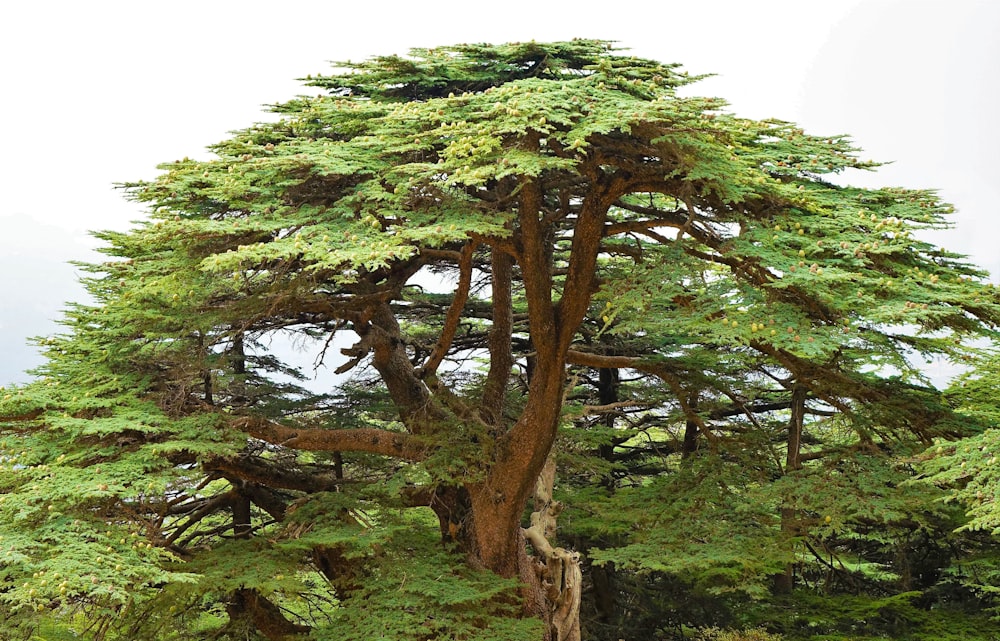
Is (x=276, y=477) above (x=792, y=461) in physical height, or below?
below

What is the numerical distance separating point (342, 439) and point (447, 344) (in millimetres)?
1326

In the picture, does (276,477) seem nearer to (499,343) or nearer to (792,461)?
(499,343)

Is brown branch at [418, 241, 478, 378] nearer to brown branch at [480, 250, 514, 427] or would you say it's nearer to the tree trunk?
brown branch at [480, 250, 514, 427]

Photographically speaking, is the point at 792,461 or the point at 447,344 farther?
the point at 792,461

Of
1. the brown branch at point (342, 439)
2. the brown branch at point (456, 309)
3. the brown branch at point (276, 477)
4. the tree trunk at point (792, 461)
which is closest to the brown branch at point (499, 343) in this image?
the brown branch at point (456, 309)

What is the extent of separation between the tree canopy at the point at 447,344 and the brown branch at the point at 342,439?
2 centimetres

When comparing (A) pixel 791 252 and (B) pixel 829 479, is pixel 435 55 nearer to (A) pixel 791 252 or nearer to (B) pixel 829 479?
(A) pixel 791 252

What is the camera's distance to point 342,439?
8016 millimetres

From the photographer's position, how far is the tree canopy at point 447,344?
18.1 ft

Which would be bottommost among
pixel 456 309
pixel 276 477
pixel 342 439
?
pixel 276 477

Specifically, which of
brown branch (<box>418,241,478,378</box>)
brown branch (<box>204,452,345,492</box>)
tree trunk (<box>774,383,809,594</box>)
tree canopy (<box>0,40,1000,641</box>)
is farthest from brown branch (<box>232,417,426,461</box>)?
tree trunk (<box>774,383,809,594</box>)

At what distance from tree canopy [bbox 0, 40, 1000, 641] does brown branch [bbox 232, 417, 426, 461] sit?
0.08ft

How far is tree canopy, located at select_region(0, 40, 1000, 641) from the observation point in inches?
217

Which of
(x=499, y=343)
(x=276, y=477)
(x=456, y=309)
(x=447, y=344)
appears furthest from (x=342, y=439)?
(x=499, y=343)
